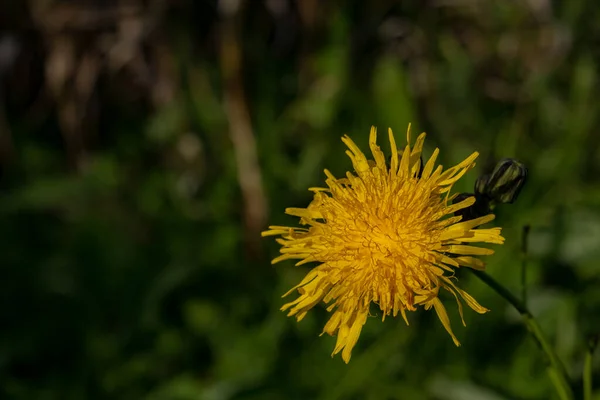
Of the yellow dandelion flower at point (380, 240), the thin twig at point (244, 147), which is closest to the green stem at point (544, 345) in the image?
the yellow dandelion flower at point (380, 240)

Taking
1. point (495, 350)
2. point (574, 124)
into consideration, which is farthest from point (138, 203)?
point (574, 124)

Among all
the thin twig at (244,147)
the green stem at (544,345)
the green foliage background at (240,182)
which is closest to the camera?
the green stem at (544,345)

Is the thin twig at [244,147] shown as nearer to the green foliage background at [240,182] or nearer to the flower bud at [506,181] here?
the green foliage background at [240,182]

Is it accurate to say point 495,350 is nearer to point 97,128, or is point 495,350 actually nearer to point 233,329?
point 233,329

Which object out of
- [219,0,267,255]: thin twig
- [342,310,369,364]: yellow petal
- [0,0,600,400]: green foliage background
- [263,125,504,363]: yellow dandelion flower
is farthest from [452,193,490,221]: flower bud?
[219,0,267,255]: thin twig

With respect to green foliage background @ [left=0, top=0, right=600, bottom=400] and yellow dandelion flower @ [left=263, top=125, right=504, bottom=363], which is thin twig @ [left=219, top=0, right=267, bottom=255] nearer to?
green foliage background @ [left=0, top=0, right=600, bottom=400]

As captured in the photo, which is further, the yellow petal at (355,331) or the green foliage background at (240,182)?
the green foliage background at (240,182)
